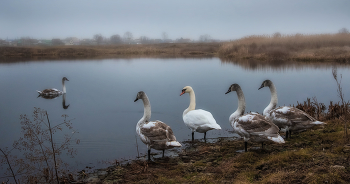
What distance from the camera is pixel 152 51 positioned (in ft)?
199

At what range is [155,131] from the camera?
23.5 ft

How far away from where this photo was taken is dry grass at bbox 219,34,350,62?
3191cm

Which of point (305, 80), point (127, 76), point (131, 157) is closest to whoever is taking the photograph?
point (131, 157)

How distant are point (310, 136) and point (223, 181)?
13.6ft

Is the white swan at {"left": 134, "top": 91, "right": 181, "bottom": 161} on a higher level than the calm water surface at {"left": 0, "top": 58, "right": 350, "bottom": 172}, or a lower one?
higher

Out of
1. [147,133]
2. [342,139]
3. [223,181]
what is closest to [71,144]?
[147,133]

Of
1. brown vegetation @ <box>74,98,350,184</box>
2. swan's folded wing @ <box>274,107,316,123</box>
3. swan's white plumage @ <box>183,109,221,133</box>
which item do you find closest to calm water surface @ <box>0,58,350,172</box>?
swan's white plumage @ <box>183,109,221,133</box>

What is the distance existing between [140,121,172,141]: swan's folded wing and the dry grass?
2845 cm

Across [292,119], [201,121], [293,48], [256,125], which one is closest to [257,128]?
[256,125]

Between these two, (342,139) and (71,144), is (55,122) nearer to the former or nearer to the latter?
(71,144)

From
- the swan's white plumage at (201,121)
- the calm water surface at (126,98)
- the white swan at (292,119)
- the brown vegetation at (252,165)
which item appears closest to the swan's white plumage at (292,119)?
the white swan at (292,119)

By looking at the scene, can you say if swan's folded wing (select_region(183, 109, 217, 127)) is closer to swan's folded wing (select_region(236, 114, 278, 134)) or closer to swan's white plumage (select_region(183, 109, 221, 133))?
swan's white plumage (select_region(183, 109, 221, 133))

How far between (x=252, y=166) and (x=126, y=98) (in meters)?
12.3

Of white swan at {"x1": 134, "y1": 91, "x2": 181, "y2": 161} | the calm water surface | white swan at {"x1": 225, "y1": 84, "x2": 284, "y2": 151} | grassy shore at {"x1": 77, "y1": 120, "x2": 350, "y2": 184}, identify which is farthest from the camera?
the calm water surface
